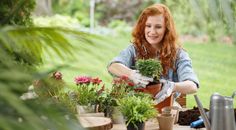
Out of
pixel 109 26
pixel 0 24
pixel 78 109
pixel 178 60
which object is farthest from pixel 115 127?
pixel 109 26

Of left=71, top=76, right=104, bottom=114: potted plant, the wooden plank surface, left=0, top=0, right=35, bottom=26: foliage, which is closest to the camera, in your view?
the wooden plank surface

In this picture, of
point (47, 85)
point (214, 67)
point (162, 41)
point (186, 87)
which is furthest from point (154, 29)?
point (214, 67)

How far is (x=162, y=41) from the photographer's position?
2832 mm

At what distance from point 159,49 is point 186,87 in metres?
0.31

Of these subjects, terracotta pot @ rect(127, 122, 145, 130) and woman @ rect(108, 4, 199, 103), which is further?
woman @ rect(108, 4, 199, 103)

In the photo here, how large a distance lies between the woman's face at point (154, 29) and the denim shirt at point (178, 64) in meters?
0.12

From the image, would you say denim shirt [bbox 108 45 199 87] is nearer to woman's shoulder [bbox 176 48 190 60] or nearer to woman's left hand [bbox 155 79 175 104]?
woman's shoulder [bbox 176 48 190 60]

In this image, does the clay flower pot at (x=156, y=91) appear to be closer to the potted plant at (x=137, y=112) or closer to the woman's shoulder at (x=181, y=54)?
the potted plant at (x=137, y=112)

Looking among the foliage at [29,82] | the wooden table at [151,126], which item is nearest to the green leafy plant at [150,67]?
the wooden table at [151,126]

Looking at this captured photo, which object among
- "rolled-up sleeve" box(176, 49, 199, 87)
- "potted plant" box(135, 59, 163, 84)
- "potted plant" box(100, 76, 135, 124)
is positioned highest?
"rolled-up sleeve" box(176, 49, 199, 87)

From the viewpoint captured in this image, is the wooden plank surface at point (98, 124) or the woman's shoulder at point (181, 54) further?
the woman's shoulder at point (181, 54)

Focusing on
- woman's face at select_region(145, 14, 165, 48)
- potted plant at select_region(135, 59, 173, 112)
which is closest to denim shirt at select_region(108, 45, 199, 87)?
woman's face at select_region(145, 14, 165, 48)

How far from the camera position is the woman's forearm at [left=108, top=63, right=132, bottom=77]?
2568mm

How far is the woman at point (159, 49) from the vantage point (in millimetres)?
2701
